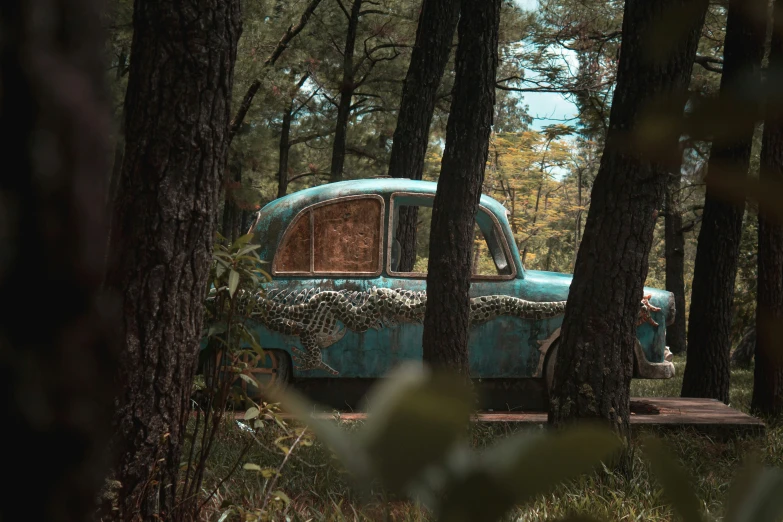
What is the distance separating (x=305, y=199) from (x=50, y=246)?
659 centimetres

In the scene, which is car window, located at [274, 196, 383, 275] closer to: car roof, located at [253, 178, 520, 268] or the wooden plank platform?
car roof, located at [253, 178, 520, 268]

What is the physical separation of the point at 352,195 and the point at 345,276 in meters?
0.67

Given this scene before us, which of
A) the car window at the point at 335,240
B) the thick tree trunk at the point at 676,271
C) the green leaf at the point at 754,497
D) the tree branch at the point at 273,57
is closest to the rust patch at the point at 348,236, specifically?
the car window at the point at 335,240

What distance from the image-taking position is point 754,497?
1.03ft

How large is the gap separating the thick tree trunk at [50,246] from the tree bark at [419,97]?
8475 mm

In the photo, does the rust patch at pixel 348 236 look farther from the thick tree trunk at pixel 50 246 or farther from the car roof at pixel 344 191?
the thick tree trunk at pixel 50 246

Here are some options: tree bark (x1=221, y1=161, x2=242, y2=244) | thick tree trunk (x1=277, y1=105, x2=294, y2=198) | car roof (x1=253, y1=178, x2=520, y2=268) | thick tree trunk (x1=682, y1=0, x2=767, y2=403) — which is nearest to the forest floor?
car roof (x1=253, y1=178, x2=520, y2=268)

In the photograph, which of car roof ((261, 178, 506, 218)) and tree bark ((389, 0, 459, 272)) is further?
tree bark ((389, 0, 459, 272))

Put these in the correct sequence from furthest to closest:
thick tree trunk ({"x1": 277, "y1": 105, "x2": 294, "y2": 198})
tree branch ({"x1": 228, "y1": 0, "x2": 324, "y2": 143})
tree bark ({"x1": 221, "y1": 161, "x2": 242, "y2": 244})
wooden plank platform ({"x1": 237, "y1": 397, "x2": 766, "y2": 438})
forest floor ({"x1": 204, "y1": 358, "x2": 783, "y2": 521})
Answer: thick tree trunk ({"x1": 277, "y1": 105, "x2": 294, "y2": 198}), tree bark ({"x1": 221, "y1": 161, "x2": 242, "y2": 244}), tree branch ({"x1": 228, "y1": 0, "x2": 324, "y2": 143}), wooden plank platform ({"x1": 237, "y1": 397, "x2": 766, "y2": 438}), forest floor ({"x1": 204, "y1": 358, "x2": 783, "y2": 521})

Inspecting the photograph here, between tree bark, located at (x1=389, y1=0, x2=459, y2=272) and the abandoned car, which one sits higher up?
tree bark, located at (x1=389, y1=0, x2=459, y2=272)

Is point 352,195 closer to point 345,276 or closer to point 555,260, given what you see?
point 345,276

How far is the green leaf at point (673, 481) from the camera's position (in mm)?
294

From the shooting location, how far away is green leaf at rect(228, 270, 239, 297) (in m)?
3.29

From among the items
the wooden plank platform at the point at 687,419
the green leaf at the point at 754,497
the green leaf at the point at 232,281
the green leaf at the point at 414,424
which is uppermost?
the green leaf at the point at 414,424
